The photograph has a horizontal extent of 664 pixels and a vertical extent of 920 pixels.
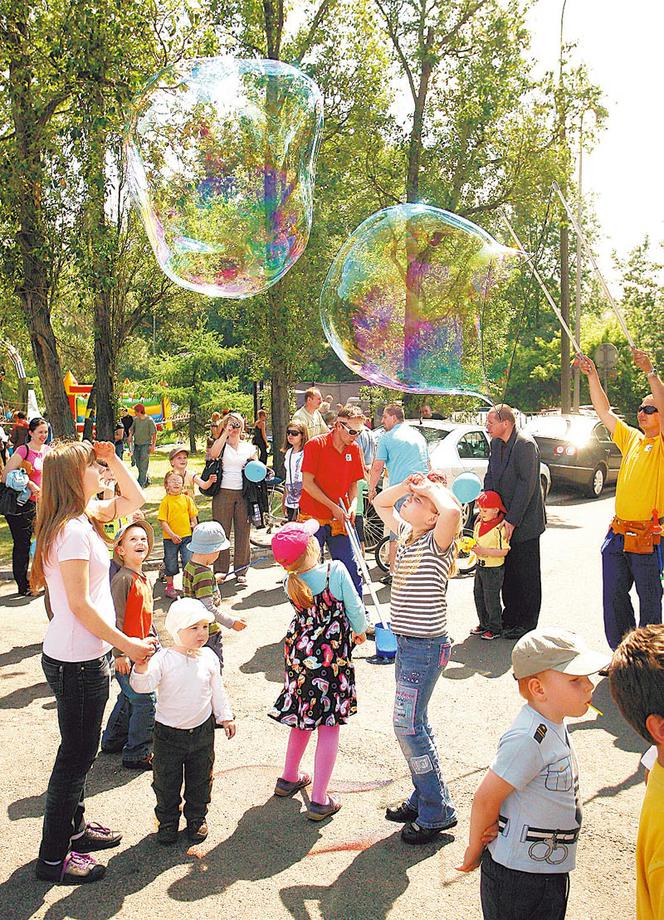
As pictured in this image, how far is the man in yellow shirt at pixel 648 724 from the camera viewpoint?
6.62 ft

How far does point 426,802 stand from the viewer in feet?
12.6

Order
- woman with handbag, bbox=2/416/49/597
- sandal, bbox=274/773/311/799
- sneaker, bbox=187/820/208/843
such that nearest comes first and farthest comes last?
sneaker, bbox=187/820/208/843, sandal, bbox=274/773/311/799, woman with handbag, bbox=2/416/49/597

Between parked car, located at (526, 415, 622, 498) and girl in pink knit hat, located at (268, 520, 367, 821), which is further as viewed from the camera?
parked car, located at (526, 415, 622, 498)

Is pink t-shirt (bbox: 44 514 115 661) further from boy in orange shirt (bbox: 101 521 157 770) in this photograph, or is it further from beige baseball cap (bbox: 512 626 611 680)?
beige baseball cap (bbox: 512 626 611 680)

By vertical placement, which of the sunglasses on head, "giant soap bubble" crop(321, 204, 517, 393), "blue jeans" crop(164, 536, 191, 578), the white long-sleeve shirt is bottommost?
"blue jeans" crop(164, 536, 191, 578)

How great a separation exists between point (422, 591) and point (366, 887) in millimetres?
1301

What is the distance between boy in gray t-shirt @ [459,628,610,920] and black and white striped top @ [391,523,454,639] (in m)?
1.28

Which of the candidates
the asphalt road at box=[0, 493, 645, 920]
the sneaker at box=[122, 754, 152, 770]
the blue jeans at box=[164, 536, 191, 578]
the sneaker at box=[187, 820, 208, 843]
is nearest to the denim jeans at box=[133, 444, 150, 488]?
the blue jeans at box=[164, 536, 191, 578]

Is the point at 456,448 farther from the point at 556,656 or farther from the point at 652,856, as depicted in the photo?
the point at 652,856

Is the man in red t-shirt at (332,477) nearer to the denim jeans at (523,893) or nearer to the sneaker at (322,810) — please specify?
the sneaker at (322,810)

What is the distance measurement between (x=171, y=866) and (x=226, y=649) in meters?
3.13

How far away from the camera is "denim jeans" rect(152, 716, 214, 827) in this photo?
12.5 ft

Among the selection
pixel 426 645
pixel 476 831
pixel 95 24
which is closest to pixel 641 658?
pixel 476 831

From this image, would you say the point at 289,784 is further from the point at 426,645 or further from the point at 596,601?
the point at 596,601
